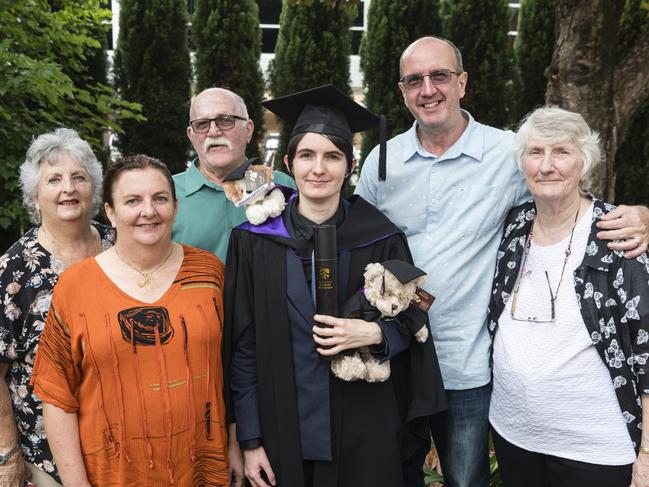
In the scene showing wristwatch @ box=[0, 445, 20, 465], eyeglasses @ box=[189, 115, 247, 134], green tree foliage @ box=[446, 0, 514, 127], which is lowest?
wristwatch @ box=[0, 445, 20, 465]

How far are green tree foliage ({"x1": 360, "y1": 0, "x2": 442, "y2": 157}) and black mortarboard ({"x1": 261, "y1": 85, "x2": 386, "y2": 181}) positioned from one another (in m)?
5.79

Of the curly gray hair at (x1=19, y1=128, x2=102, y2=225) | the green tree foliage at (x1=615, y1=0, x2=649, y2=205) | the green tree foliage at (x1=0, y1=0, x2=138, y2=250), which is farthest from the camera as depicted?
the green tree foliage at (x1=615, y1=0, x2=649, y2=205)

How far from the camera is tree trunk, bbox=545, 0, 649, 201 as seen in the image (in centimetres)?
381

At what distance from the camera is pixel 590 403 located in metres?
2.21

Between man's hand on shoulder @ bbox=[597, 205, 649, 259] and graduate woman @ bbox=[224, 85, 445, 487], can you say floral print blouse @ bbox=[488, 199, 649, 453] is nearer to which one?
man's hand on shoulder @ bbox=[597, 205, 649, 259]

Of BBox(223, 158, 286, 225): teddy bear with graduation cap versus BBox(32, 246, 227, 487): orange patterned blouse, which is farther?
BBox(223, 158, 286, 225): teddy bear with graduation cap

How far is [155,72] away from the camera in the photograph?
26.9ft

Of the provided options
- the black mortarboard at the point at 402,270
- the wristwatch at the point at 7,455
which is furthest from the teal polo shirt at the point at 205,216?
the wristwatch at the point at 7,455

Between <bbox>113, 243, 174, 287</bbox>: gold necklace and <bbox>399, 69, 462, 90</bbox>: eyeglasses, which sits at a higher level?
<bbox>399, 69, 462, 90</bbox>: eyeglasses

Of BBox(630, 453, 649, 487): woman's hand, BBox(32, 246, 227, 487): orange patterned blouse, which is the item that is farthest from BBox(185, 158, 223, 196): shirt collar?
BBox(630, 453, 649, 487): woman's hand

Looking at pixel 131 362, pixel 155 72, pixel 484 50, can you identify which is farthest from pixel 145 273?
pixel 484 50

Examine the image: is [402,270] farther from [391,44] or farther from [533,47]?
[533,47]

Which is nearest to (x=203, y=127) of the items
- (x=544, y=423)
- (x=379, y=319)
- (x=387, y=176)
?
(x=387, y=176)

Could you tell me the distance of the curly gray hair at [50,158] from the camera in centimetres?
246
